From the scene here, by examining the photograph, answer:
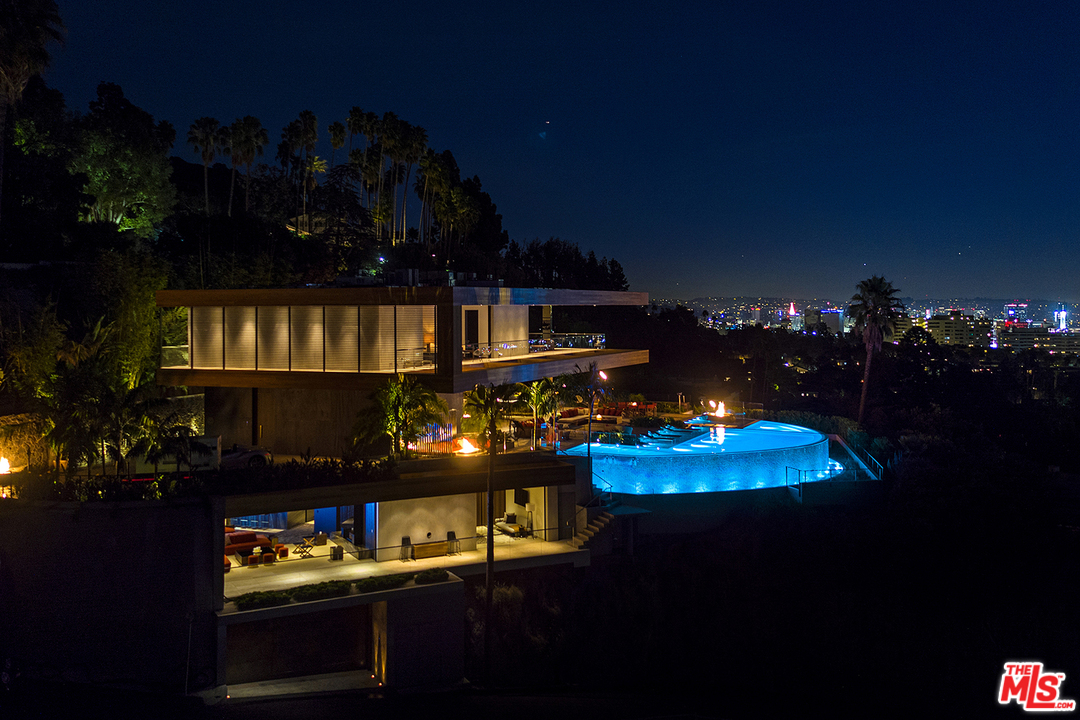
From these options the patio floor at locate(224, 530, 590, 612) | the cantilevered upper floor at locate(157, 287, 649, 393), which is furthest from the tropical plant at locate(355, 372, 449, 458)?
the patio floor at locate(224, 530, 590, 612)

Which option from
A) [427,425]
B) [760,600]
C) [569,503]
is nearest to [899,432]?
[760,600]

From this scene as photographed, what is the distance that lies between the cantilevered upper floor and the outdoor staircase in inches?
236

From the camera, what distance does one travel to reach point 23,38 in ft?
94.8

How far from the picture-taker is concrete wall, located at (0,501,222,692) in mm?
19688

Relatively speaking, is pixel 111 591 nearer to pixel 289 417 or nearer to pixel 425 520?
pixel 425 520

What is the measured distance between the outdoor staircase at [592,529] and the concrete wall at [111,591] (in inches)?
433

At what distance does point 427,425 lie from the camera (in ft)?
83.0

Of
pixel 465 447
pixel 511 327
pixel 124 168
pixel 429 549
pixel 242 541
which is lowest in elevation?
pixel 429 549

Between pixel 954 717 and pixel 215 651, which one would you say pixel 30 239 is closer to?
pixel 215 651

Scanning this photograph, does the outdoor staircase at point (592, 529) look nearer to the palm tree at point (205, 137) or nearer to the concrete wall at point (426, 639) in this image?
the concrete wall at point (426, 639)

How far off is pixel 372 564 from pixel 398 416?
182 inches

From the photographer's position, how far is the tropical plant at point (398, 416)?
81.0 feet

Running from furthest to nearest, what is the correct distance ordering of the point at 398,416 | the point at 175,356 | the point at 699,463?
1. the point at 699,463
2. the point at 175,356
3. the point at 398,416

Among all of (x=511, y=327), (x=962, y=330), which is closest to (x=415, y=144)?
(x=511, y=327)
